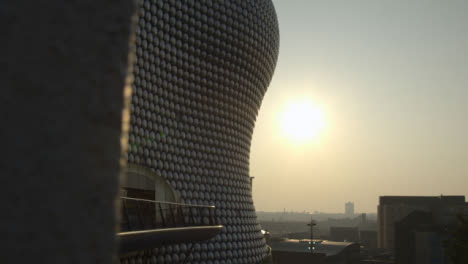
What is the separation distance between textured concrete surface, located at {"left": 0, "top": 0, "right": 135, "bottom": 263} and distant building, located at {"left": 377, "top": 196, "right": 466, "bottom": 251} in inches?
2432

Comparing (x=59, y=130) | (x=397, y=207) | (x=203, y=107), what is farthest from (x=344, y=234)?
(x=59, y=130)

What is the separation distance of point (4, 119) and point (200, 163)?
65.8 feet

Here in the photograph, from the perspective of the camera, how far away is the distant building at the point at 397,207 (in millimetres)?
64375

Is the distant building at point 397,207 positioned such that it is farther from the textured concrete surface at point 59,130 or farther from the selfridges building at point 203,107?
the textured concrete surface at point 59,130

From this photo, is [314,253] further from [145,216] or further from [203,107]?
[145,216]

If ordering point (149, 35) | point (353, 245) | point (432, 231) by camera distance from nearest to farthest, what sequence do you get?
point (149, 35) < point (432, 231) < point (353, 245)

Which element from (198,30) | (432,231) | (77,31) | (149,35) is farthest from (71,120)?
(432,231)

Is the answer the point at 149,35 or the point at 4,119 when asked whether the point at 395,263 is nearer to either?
the point at 149,35

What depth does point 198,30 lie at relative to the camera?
21.7 meters

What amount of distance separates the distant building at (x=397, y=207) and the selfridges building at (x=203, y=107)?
4108cm

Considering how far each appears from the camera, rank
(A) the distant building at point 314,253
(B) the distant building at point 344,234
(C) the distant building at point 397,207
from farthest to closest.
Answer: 1. (B) the distant building at point 344,234
2. (C) the distant building at point 397,207
3. (A) the distant building at point 314,253

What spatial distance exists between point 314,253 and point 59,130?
40.2 meters

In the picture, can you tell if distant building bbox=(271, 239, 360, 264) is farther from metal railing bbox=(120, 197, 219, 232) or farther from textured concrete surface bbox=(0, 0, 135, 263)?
textured concrete surface bbox=(0, 0, 135, 263)

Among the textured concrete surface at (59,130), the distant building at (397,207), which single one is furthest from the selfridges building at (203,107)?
the distant building at (397,207)
